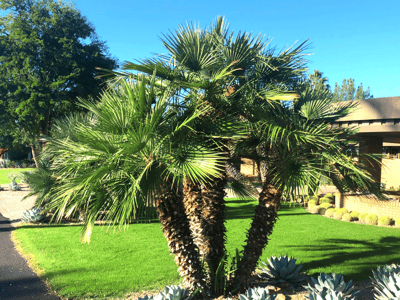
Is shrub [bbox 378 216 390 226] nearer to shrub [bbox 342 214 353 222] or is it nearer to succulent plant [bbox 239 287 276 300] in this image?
shrub [bbox 342 214 353 222]

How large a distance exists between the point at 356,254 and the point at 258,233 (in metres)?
4.58

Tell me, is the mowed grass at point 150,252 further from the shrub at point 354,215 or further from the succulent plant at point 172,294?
the succulent plant at point 172,294

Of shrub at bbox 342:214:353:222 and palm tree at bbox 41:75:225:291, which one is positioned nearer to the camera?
palm tree at bbox 41:75:225:291

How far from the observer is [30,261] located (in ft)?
24.8

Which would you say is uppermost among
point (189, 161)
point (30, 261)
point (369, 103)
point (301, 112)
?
point (369, 103)

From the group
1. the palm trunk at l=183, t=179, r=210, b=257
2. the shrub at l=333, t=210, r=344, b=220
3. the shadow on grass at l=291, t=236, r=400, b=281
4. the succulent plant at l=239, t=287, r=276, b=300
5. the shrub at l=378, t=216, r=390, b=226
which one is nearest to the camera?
the succulent plant at l=239, t=287, r=276, b=300

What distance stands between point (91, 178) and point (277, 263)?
12.8 ft

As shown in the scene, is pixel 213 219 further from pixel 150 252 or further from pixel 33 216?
pixel 33 216

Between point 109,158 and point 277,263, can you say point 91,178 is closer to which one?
point 109,158

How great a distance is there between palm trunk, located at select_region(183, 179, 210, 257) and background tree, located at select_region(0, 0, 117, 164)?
12.7 m

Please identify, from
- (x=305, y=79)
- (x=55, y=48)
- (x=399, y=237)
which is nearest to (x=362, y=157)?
(x=305, y=79)

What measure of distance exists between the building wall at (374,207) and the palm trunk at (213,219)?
7.74 metres

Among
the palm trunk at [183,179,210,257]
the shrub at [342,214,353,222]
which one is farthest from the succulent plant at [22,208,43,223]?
the shrub at [342,214,353,222]

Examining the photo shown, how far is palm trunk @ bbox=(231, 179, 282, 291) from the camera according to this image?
16.0ft
